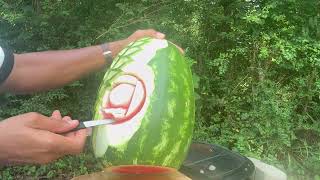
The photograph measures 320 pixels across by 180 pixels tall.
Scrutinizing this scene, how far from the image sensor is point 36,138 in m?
1.18

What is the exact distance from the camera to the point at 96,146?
1416 mm

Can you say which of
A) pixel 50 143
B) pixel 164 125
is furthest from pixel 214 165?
pixel 50 143

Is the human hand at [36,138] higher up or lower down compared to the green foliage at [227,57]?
higher up

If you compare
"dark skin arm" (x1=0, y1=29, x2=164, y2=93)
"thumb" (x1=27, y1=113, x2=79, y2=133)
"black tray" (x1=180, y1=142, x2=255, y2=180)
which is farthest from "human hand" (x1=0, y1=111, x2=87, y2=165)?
"dark skin arm" (x1=0, y1=29, x2=164, y2=93)

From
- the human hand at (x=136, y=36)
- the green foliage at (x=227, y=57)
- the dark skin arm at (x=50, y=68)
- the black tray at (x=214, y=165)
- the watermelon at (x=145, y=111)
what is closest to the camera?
the watermelon at (x=145, y=111)

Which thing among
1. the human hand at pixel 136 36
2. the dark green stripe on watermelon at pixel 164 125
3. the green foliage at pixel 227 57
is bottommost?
the green foliage at pixel 227 57

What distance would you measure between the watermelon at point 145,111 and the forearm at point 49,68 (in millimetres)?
423

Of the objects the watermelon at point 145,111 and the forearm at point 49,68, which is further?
the forearm at point 49,68

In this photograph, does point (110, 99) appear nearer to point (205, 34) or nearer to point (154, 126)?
point (154, 126)

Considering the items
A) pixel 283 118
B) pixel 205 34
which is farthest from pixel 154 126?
pixel 205 34

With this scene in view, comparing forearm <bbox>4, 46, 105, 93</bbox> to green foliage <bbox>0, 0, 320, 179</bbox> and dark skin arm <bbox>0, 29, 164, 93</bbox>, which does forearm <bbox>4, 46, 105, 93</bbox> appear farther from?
green foliage <bbox>0, 0, 320, 179</bbox>

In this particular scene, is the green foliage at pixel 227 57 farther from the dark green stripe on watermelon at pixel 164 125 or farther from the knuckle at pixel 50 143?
the knuckle at pixel 50 143

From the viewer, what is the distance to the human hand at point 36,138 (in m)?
1.19

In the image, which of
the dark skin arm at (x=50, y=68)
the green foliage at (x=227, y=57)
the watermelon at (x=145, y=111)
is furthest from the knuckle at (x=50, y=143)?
the green foliage at (x=227, y=57)
